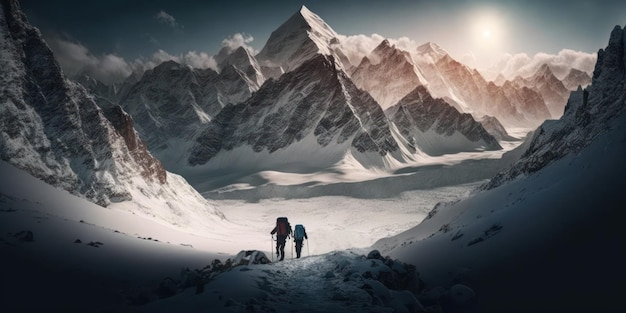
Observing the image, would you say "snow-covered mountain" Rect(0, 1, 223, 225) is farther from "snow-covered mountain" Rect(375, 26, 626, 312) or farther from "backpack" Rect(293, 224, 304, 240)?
"snow-covered mountain" Rect(375, 26, 626, 312)

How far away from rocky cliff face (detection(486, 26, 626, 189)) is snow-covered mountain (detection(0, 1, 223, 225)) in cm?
3072

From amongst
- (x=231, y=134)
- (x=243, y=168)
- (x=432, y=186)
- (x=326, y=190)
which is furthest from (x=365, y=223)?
Result: (x=231, y=134)

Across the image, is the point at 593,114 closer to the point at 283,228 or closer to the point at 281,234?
the point at 283,228

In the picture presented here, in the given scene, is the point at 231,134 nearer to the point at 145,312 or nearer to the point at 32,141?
the point at 32,141

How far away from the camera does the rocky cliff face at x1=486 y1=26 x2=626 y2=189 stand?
653 inches

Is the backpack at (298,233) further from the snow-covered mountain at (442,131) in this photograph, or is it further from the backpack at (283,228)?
the snow-covered mountain at (442,131)

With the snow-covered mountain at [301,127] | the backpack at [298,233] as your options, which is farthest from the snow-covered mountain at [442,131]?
the backpack at [298,233]

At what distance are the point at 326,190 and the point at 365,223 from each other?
35195 millimetres

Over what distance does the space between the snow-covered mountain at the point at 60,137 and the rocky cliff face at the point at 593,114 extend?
30721 mm

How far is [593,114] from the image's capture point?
17938 mm

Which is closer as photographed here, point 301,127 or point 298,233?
point 298,233

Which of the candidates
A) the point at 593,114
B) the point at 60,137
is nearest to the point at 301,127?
the point at 60,137

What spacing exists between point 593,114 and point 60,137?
3830 centimetres

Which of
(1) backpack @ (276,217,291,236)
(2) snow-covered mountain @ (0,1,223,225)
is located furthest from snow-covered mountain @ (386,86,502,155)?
(1) backpack @ (276,217,291,236)
